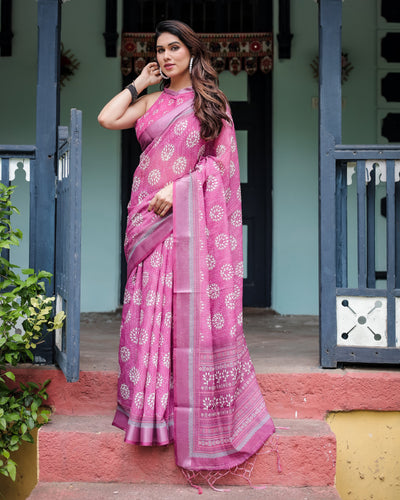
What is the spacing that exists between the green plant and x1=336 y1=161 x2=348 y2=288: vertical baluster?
159 cm

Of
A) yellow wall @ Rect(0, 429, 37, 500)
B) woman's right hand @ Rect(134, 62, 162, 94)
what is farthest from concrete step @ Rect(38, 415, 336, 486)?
woman's right hand @ Rect(134, 62, 162, 94)

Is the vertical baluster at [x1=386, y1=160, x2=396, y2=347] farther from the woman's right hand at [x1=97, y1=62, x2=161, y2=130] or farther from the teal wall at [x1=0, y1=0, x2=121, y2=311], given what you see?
the teal wall at [x1=0, y1=0, x2=121, y2=311]

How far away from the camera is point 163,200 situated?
3049 mm

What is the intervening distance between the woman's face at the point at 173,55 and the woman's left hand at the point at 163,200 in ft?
1.98

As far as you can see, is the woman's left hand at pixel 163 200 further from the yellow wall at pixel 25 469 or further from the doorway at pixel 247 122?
the doorway at pixel 247 122

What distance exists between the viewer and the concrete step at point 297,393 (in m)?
3.38

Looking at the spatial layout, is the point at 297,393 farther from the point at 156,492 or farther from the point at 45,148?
the point at 45,148

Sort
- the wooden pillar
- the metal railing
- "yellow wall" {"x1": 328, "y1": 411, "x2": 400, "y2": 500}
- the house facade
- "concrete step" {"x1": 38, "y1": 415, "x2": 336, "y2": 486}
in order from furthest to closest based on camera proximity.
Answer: the house facade < the wooden pillar < the metal railing < "yellow wall" {"x1": 328, "y1": 411, "x2": 400, "y2": 500} < "concrete step" {"x1": 38, "y1": 415, "x2": 336, "y2": 486}

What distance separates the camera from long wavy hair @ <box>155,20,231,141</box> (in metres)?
3.09

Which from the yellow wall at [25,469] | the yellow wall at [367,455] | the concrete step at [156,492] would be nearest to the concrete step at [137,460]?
the concrete step at [156,492]

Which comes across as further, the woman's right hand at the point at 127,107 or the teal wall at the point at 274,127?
the teal wall at the point at 274,127

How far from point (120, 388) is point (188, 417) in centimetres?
45

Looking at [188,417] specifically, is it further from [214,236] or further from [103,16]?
[103,16]

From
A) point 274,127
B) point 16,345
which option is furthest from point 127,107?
point 274,127
